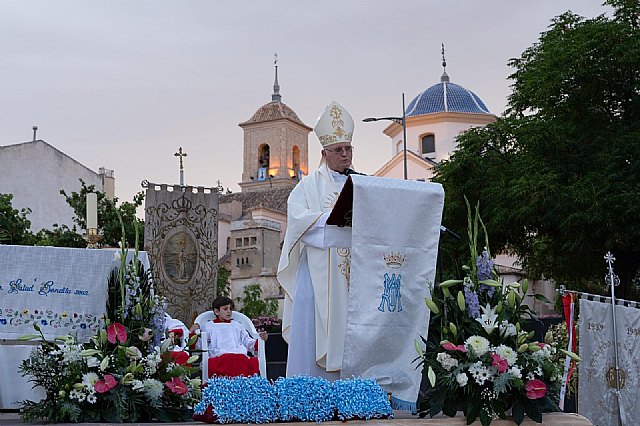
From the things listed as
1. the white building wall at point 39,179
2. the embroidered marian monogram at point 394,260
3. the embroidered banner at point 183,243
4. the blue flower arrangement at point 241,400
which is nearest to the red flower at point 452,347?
the embroidered marian monogram at point 394,260

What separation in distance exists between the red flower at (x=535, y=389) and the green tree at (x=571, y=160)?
13.3 meters

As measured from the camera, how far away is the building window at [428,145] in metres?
53.0

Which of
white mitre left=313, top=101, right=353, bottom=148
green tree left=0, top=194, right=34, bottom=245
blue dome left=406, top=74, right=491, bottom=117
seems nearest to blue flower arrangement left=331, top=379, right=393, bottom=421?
white mitre left=313, top=101, right=353, bottom=148

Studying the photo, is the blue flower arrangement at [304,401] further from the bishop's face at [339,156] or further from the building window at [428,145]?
the building window at [428,145]

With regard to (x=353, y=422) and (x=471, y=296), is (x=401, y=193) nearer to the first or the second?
(x=471, y=296)

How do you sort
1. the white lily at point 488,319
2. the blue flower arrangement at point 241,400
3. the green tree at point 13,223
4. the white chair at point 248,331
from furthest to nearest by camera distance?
the green tree at point 13,223
the white chair at point 248,331
the white lily at point 488,319
the blue flower arrangement at point 241,400

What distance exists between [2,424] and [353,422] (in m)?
2.02

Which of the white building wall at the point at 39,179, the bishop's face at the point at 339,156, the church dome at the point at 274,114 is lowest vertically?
the bishop's face at the point at 339,156

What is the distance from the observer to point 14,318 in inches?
231

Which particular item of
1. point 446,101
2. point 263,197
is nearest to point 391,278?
point 446,101

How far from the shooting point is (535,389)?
5020 millimetres

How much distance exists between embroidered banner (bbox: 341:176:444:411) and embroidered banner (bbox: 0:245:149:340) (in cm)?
149

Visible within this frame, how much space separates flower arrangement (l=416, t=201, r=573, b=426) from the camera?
5.01m

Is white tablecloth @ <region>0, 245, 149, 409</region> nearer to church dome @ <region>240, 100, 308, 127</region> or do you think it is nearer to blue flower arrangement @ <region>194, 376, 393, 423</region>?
blue flower arrangement @ <region>194, 376, 393, 423</region>
